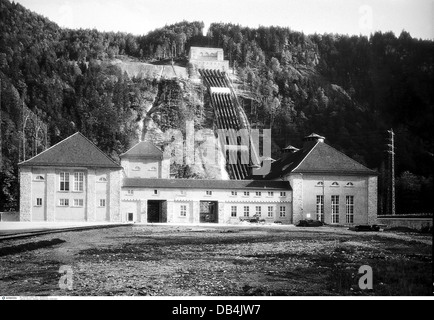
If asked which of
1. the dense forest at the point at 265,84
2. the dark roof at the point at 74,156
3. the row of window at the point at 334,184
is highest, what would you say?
the dense forest at the point at 265,84

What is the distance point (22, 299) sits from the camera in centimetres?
634

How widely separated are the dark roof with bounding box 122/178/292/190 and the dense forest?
5374mm

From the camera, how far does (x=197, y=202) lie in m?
19.0

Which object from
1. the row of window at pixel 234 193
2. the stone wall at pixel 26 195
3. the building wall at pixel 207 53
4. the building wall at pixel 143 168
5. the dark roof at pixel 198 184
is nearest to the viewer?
the building wall at pixel 207 53

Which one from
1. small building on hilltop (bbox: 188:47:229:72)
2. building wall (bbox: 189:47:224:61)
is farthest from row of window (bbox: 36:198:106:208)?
building wall (bbox: 189:47:224:61)

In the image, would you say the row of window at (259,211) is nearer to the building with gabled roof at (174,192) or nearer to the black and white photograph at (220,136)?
the building with gabled roof at (174,192)

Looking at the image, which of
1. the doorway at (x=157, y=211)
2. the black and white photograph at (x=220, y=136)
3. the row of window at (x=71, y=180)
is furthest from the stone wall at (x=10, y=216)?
the doorway at (x=157, y=211)

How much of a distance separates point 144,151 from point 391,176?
7.00 metres

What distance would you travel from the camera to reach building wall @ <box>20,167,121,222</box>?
16672mm

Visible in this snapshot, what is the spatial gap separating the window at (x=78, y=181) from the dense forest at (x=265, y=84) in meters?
6.41

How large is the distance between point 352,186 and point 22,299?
46.3ft

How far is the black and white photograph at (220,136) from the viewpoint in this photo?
7262 millimetres

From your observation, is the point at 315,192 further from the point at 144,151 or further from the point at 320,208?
the point at 144,151

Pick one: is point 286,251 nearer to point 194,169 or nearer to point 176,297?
point 176,297
